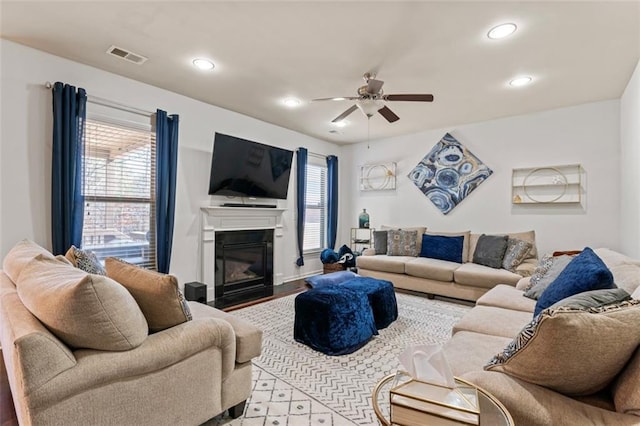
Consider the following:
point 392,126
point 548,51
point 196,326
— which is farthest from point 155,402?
point 392,126

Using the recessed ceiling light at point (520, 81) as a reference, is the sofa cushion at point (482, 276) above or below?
below

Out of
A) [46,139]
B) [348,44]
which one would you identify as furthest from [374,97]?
[46,139]

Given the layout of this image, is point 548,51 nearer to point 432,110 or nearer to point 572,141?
point 432,110

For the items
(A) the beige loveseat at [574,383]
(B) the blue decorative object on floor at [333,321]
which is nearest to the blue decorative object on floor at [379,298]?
(B) the blue decorative object on floor at [333,321]

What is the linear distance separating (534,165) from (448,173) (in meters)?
1.20

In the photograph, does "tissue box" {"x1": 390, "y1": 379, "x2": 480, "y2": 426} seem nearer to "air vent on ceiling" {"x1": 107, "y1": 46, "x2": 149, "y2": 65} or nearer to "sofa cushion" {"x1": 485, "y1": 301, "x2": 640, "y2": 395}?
"sofa cushion" {"x1": 485, "y1": 301, "x2": 640, "y2": 395}

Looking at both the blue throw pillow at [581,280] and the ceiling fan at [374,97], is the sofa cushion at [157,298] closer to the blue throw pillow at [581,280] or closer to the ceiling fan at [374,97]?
the blue throw pillow at [581,280]

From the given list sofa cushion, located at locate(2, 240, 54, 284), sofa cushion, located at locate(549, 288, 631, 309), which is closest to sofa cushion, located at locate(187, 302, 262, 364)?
sofa cushion, located at locate(2, 240, 54, 284)

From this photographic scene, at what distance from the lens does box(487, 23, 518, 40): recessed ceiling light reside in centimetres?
238

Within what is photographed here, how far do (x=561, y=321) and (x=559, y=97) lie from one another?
4.07m

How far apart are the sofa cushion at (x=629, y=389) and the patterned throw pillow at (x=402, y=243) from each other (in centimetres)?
397

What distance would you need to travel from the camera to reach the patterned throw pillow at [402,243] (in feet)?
16.4

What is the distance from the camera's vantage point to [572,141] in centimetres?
418

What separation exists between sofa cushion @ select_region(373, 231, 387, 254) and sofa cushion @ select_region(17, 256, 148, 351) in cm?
426
